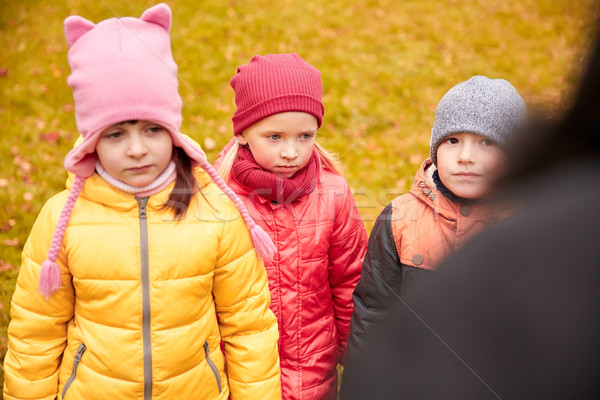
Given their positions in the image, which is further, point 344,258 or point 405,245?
point 344,258

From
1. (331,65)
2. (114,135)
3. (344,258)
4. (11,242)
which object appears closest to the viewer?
(114,135)

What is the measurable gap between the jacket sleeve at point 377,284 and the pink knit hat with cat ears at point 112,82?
3.38ft

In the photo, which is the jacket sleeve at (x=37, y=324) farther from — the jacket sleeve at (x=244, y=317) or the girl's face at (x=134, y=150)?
the jacket sleeve at (x=244, y=317)

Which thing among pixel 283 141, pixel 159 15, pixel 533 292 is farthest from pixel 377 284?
pixel 533 292

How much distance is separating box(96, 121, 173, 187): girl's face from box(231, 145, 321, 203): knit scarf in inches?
22.4

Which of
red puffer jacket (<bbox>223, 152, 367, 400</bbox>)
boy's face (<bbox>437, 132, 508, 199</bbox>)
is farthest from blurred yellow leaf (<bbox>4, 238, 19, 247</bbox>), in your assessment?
boy's face (<bbox>437, 132, 508, 199</bbox>)

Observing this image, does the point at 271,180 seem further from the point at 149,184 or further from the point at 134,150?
the point at 134,150

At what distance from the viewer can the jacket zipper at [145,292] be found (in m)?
1.88

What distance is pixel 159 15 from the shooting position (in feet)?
6.06

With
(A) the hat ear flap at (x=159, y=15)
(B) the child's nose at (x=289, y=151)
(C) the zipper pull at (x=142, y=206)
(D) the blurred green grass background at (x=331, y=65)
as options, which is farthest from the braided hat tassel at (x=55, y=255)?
(D) the blurred green grass background at (x=331, y=65)

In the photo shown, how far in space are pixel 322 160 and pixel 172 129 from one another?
41.3 inches

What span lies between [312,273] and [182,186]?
2.64 feet

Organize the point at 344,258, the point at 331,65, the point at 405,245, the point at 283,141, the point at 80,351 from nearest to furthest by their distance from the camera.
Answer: the point at 80,351 < the point at 405,245 < the point at 283,141 < the point at 344,258 < the point at 331,65

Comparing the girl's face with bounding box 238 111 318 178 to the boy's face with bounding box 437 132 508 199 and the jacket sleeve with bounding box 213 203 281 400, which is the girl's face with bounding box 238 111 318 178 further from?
the boy's face with bounding box 437 132 508 199
